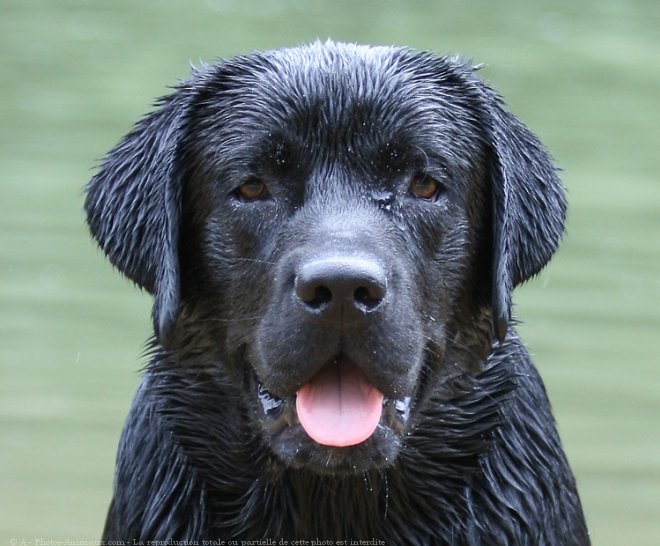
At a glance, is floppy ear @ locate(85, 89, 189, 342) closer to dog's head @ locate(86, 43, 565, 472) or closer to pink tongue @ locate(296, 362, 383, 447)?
dog's head @ locate(86, 43, 565, 472)

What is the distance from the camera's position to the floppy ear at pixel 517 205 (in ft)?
16.0

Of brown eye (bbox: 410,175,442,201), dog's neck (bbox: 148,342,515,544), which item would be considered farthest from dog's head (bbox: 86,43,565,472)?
dog's neck (bbox: 148,342,515,544)

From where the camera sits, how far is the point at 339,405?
452 cm

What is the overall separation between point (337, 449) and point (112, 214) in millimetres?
1125

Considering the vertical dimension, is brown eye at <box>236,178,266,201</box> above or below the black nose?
above

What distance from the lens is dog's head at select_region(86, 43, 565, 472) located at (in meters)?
4.49

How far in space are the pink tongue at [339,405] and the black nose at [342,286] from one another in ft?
0.84

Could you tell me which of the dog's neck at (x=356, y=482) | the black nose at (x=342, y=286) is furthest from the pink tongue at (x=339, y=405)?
the dog's neck at (x=356, y=482)

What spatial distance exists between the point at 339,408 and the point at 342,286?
432 millimetres

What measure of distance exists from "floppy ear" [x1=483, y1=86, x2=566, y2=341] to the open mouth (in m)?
0.53

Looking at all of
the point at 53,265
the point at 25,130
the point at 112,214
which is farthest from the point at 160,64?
the point at 112,214

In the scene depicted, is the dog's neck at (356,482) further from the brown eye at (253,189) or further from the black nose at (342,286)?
the black nose at (342,286)

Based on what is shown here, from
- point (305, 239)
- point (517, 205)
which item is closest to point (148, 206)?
point (305, 239)

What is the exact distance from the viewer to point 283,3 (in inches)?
567
